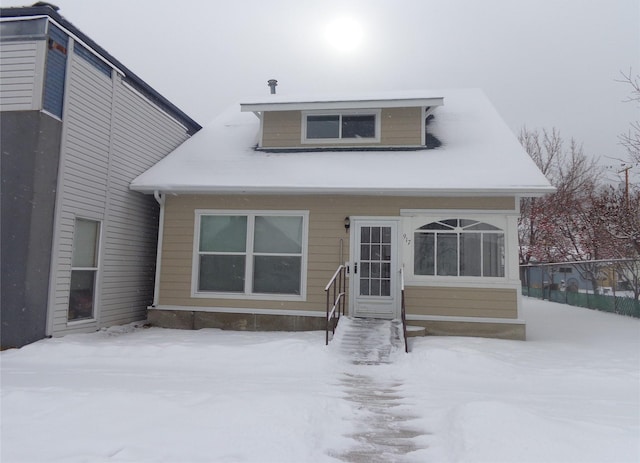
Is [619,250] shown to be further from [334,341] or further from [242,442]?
[242,442]

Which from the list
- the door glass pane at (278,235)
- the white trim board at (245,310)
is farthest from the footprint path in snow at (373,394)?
the door glass pane at (278,235)

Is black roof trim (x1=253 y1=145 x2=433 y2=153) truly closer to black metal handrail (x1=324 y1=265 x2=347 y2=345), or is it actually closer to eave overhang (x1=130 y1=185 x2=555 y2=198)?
eave overhang (x1=130 y1=185 x2=555 y2=198)

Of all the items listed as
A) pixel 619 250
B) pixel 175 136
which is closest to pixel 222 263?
pixel 175 136

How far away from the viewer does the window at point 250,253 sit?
28.5 ft

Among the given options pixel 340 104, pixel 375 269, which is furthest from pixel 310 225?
pixel 340 104

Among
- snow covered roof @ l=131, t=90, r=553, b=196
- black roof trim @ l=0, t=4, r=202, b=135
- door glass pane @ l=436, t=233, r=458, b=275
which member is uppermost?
black roof trim @ l=0, t=4, r=202, b=135

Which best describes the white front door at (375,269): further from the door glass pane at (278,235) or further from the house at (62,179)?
the house at (62,179)

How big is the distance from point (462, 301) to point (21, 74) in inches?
328

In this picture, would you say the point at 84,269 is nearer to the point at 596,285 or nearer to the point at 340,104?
the point at 340,104

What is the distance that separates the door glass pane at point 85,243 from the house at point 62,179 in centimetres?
2

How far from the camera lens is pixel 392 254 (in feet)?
27.6

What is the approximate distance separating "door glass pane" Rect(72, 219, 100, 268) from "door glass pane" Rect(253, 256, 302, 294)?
2953 mm

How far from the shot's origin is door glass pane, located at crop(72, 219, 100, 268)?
24.5ft

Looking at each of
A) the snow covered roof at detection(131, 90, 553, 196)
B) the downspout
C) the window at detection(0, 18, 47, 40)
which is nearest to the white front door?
the snow covered roof at detection(131, 90, 553, 196)
